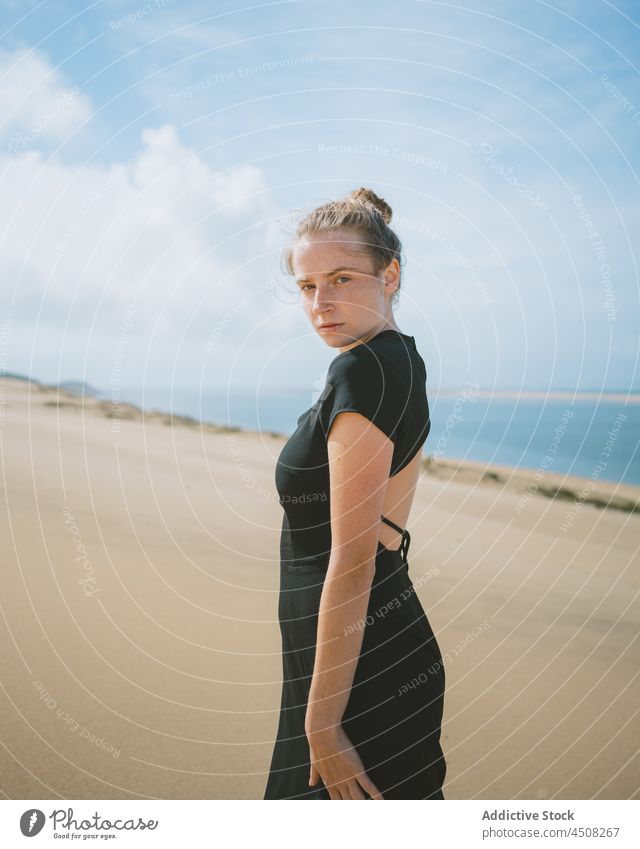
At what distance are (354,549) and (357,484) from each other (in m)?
0.14

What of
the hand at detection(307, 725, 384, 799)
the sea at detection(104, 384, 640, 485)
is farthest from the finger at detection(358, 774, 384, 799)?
the sea at detection(104, 384, 640, 485)

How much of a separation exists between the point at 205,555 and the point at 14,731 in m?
2.60

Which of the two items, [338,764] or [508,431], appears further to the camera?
[508,431]

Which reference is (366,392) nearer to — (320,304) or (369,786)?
(320,304)

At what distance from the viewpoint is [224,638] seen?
4.27 m

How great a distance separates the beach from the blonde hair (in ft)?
7.09

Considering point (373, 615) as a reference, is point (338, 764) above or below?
below

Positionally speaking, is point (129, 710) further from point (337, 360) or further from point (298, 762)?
point (337, 360)

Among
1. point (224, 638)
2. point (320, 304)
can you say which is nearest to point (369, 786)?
point (320, 304)

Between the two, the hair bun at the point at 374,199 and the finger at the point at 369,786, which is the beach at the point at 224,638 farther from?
the hair bun at the point at 374,199

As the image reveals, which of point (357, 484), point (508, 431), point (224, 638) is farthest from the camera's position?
point (508, 431)

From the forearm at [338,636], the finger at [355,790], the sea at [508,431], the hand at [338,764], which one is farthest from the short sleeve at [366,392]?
the sea at [508,431]

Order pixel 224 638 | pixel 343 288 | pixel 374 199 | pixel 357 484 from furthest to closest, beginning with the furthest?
pixel 224 638
pixel 374 199
pixel 343 288
pixel 357 484
